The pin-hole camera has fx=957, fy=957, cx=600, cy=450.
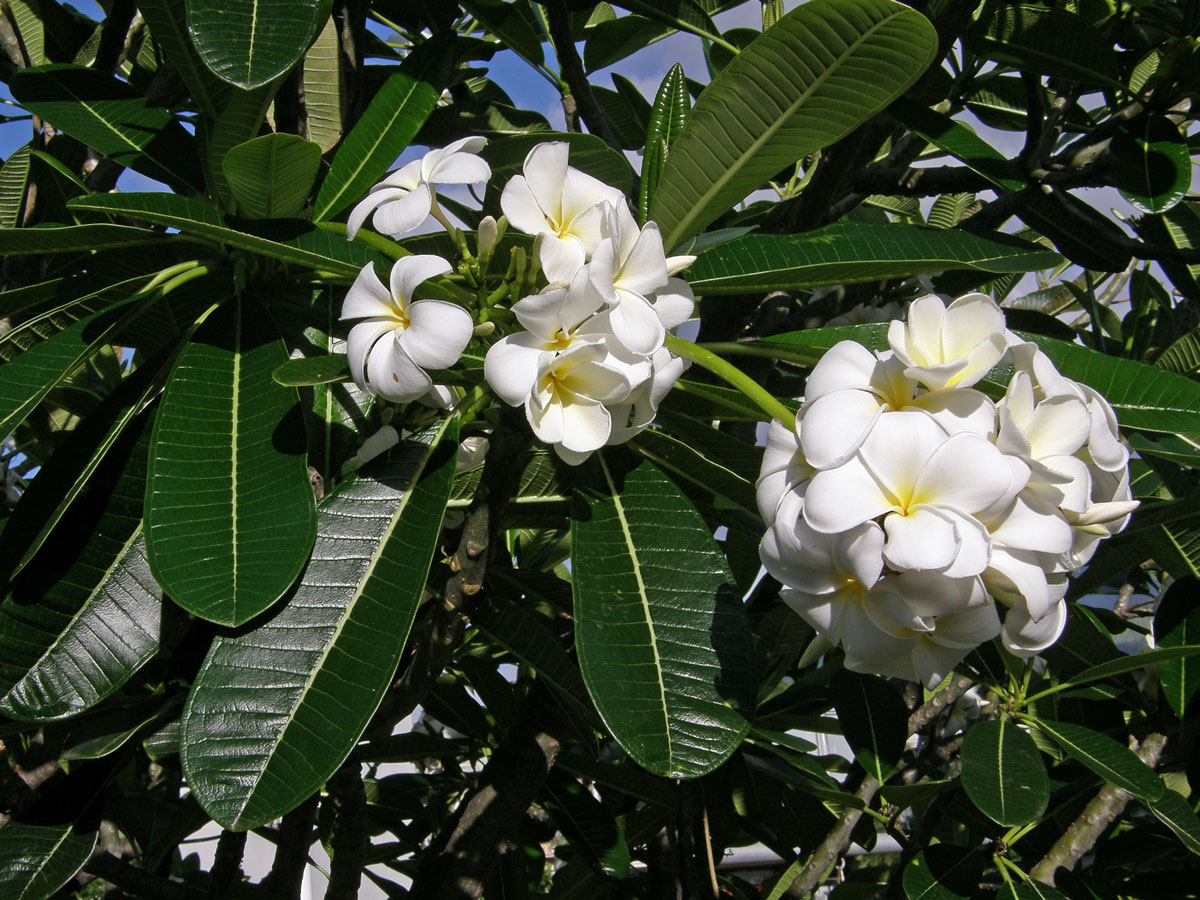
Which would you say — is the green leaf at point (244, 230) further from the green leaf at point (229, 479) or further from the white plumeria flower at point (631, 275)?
the white plumeria flower at point (631, 275)

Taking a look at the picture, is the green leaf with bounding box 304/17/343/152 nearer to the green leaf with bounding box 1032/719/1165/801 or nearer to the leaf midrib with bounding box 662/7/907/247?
the leaf midrib with bounding box 662/7/907/247

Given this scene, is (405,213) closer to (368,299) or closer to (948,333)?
(368,299)

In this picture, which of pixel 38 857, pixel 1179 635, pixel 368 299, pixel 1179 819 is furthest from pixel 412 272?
pixel 1179 635

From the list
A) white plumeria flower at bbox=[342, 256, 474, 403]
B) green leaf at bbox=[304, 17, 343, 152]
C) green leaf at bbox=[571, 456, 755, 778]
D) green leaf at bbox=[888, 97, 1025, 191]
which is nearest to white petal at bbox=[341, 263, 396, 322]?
white plumeria flower at bbox=[342, 256, 474, 403]

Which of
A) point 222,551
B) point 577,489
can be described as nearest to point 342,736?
point 222,551

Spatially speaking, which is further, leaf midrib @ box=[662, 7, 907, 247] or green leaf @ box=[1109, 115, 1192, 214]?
green leaf @ box=[1109, 115, 1192, 214]

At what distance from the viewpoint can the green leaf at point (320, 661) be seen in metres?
0.88

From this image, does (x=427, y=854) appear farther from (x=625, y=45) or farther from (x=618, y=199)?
(x=625, y=45)

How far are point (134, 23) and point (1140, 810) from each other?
3.12 meters

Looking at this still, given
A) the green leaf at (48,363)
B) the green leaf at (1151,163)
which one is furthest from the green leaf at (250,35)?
the green leaf at (1151,163)

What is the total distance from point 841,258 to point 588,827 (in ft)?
3.97

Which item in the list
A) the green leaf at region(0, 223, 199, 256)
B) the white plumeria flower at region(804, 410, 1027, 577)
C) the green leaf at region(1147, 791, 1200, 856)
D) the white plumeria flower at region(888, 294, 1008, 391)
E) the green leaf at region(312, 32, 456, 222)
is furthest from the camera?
the green leaf at region(1147, 791, 1200, 856)

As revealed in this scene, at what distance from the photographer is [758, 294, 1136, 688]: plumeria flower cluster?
772 millimetres

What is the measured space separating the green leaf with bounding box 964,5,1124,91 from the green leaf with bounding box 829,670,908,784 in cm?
111
